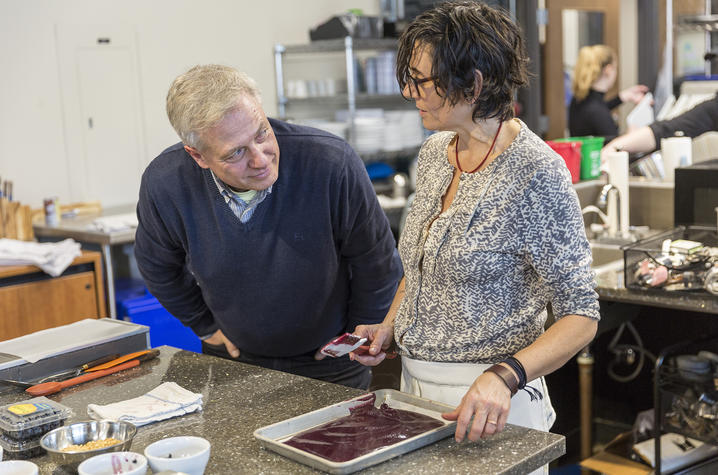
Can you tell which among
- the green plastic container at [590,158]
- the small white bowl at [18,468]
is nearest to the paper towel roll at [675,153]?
the green plastic container at [590,158]

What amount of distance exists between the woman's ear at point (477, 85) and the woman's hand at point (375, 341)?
0.53m

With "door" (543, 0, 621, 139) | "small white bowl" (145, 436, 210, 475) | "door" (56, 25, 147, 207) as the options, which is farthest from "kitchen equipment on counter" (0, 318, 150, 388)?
"door" (543, 0, 621, 139)

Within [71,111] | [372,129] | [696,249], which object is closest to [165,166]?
[696,249]

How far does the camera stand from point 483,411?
4.59 ft

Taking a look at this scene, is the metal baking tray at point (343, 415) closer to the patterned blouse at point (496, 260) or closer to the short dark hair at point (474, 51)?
the patterned blouse at point (496, 260)

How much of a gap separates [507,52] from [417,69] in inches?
6.6

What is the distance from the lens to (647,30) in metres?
7.68

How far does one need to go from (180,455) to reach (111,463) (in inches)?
4.2

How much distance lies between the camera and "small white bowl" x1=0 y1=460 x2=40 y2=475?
4.37 ft

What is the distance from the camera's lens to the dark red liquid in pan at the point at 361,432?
4.57 ft

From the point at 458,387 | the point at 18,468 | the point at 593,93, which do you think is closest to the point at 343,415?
the point at 458,387

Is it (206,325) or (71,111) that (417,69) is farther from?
(71,111)

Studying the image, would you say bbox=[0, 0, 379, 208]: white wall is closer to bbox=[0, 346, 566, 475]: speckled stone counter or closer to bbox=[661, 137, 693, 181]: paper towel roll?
bbox=[661, 137, 693, 181]: paper towel roll

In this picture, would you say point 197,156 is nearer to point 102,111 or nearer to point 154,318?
point 154,318
